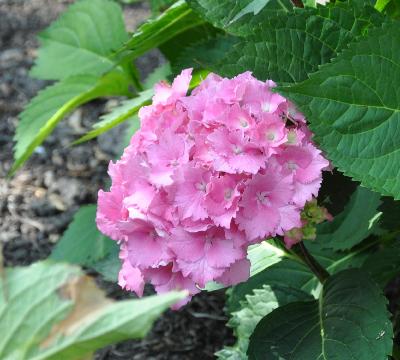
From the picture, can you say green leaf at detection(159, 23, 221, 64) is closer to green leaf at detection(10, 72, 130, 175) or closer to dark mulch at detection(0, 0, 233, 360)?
green leaf at detection(10, 72, 130, 175)

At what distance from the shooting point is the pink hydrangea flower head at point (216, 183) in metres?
1.04

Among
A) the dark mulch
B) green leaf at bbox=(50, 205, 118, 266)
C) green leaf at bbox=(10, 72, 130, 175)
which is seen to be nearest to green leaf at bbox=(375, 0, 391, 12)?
green leaf at bbox=(10, 72, 130, 175)

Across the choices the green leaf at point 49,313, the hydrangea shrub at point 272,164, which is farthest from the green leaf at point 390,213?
the green leaf at point 49,313

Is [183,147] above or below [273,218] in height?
above

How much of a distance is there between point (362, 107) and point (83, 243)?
1.08 meters

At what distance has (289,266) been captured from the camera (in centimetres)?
158

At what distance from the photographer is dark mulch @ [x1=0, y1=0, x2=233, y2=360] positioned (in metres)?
2.02

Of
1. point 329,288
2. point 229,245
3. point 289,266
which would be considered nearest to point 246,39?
point 229,245

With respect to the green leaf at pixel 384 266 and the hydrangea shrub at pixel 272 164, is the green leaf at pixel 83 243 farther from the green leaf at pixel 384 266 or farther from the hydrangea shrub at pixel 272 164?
the green leaf at pixel 384 266

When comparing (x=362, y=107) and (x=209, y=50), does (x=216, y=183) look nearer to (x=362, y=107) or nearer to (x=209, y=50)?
(x=362, y=107)

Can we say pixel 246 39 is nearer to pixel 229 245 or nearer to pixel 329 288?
pixel 229 245

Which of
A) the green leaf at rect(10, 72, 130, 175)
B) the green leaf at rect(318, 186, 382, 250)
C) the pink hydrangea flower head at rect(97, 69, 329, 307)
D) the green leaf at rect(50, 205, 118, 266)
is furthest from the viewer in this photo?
the green leaf at rect(50, 205, 118, 266)

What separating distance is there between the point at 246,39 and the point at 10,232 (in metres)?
1.42

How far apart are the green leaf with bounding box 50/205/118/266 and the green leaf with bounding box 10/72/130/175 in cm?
28
